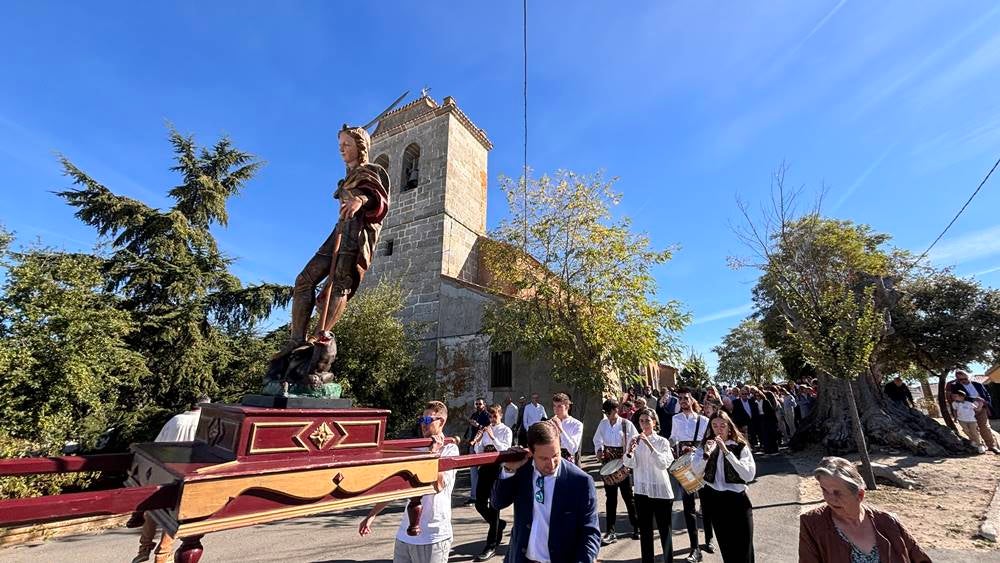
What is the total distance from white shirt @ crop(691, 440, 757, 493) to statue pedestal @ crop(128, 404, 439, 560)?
130 inches

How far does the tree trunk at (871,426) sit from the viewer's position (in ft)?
36.2

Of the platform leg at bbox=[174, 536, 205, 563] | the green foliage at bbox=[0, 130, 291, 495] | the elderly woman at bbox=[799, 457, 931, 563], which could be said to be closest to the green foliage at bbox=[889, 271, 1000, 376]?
the elderly woman at bbox=[799, 457, 931, 563]

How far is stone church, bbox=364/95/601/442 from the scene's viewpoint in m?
14.9

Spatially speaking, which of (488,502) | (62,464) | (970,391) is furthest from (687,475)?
(970,391)

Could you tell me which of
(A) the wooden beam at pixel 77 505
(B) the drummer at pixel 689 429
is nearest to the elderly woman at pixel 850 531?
(A) the wooden beam at pixel 77 505

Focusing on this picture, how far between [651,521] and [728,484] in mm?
1074

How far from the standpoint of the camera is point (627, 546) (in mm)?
6082

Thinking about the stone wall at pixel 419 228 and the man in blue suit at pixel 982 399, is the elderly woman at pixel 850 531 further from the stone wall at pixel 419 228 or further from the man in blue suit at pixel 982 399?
the stone wall at pixel 419 228

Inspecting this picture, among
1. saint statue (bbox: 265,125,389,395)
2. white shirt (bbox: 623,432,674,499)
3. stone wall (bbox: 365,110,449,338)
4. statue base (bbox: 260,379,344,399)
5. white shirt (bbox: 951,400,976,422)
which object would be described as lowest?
white shirt (bbox: 623,432,674,499)

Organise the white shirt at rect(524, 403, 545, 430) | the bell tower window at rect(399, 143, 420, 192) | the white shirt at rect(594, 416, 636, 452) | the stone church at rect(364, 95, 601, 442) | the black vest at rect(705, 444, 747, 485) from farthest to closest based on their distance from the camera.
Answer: the bell tower window at rect(399, 143, 420, 192)
the stone church at rect(364, 95, 601, 442)
the white shirt at rect(524, 403, 545, 430)
the white shirt at rect(594, 416, 636, 452)
the black vest at rect(705, 444, 747, 485)

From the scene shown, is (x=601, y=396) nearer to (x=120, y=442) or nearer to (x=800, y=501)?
(x=800, y=501)

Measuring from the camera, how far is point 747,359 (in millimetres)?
46188

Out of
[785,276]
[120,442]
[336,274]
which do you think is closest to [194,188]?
[120,442]

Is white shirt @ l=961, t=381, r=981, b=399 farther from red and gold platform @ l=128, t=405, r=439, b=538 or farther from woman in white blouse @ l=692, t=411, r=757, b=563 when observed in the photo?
red and gold platform @ l=128, t=405, r=439, b=538
